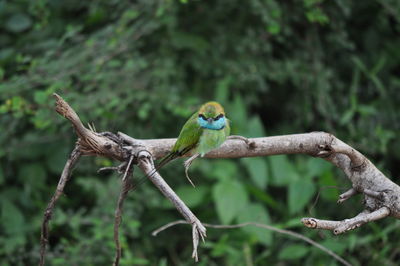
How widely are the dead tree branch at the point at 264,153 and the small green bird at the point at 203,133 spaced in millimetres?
102

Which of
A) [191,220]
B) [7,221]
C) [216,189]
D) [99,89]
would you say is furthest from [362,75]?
[191,220]

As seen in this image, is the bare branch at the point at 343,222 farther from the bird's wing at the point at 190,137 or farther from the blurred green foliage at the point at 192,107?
the blurred green foliage at the point at 192,107

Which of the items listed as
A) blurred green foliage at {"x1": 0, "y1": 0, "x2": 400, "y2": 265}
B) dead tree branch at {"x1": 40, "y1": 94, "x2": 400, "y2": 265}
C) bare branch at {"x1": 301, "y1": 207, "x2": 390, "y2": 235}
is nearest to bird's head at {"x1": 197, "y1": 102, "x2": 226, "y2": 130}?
dead tree branch at {"x1": 40, "y1": 94, "x2": 400, "y2": 265}

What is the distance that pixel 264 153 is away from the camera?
2068 millimetres

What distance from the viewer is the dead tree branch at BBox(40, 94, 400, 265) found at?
168cm

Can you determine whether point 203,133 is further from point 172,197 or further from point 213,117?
point 172,197

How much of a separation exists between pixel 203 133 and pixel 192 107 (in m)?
1.67

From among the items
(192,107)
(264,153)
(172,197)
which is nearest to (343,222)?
(264,153)

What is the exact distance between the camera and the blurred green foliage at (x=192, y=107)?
3396mm

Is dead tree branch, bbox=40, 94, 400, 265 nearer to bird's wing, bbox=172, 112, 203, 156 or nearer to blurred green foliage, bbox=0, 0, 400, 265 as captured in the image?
bird's wing, bbox=172, 112, 203, 156

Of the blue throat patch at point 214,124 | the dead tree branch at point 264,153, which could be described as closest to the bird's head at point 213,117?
the blue throat patch at point 214,124

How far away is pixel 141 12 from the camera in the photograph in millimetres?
3625

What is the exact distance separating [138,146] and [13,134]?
2.10 meters

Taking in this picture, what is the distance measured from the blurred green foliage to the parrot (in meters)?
1.48
